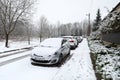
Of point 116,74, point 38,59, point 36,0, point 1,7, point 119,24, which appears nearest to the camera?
point 116,74

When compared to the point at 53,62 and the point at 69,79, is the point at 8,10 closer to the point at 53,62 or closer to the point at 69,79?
the point at 53,62

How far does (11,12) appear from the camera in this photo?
1888 cm

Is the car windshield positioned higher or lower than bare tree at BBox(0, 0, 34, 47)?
lower

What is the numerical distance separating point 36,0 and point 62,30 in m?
75.9

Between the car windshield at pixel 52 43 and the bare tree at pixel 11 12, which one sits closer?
the car windshield at pixel 52 43

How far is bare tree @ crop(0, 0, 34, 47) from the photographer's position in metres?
18.3

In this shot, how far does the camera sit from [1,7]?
1808cm

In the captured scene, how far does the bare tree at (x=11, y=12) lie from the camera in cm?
1830

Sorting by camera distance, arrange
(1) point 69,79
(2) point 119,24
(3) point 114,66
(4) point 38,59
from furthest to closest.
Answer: (2) point 119,24 < (4) point 38,59 < (1) point 69,79 < (3) point 114,66

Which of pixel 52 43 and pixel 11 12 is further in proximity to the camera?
pixel 11 12

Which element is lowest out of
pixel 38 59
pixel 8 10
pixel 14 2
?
Answer: pixel 38 59

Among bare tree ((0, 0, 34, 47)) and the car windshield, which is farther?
bare tree ((0, 0, 34, 47))

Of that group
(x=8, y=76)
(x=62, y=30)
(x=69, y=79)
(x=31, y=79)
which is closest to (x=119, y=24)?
(x=69, y=79)

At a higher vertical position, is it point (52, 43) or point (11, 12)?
point (11, 12)
